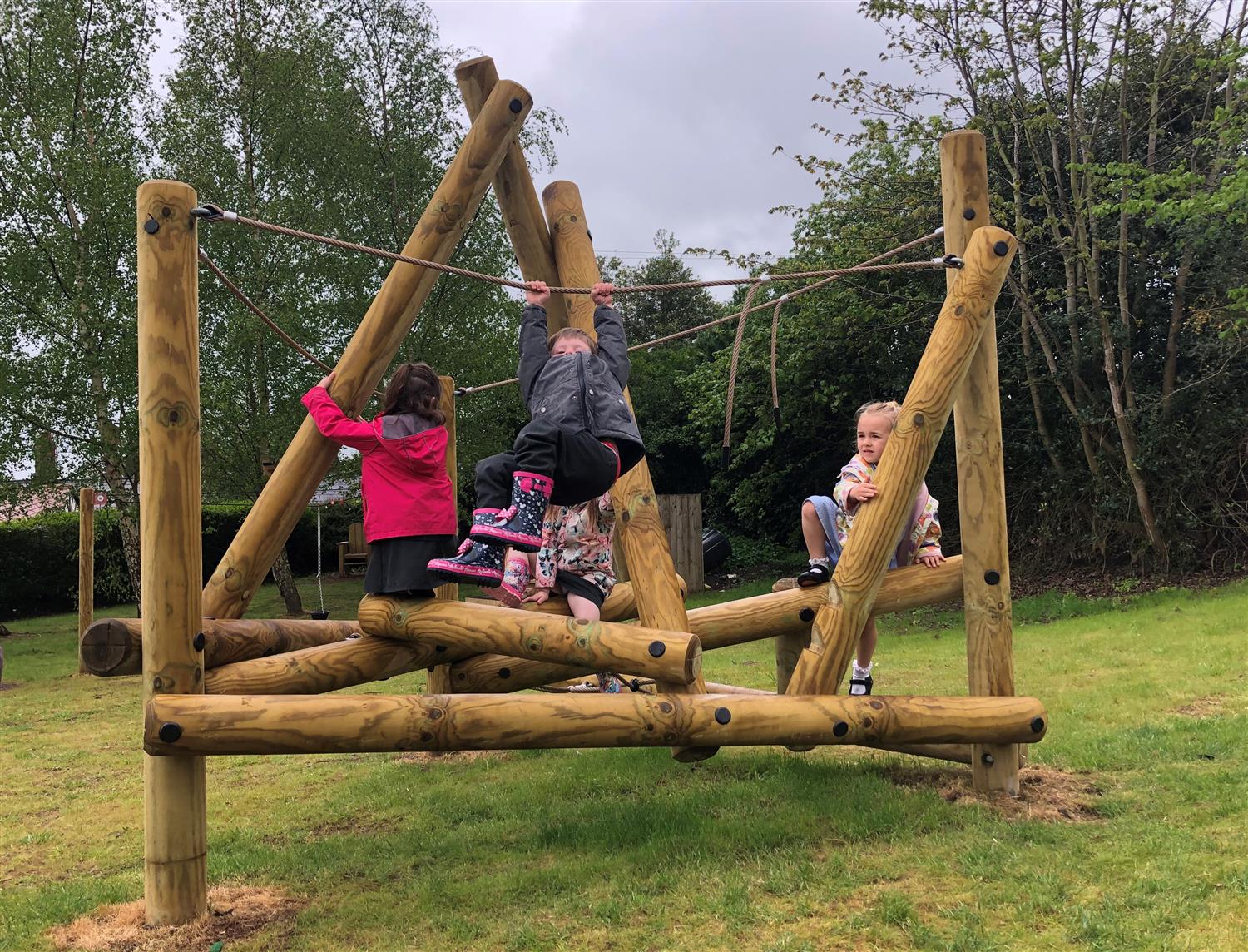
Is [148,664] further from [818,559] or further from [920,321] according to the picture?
[920,321]

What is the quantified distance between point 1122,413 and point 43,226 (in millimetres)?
14713

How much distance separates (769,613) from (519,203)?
252 cm

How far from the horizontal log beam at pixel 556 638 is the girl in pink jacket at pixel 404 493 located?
173mm

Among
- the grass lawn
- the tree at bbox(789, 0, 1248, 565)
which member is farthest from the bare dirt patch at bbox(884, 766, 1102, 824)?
the tree at bbox(789, 0, 1248, 565)

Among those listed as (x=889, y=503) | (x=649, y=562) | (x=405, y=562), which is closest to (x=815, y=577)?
(x=889, y=503)

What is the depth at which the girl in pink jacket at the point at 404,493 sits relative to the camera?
13.6 ft

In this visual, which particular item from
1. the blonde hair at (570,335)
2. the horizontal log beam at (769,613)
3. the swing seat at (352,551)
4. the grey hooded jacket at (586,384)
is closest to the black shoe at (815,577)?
the horizontal log beam at (769,613)

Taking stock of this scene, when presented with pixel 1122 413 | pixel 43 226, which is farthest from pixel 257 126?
pixel 1122 413

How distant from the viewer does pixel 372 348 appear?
4.77 meters

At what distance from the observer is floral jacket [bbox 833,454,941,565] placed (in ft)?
16.8

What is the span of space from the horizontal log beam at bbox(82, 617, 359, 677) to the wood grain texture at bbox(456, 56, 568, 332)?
211 cm

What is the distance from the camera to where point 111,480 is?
46.4ft

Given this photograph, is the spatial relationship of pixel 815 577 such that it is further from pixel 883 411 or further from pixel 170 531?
pixel 170 531

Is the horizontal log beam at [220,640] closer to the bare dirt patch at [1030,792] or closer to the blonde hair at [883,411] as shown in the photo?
the blonde hair at [883,411]
